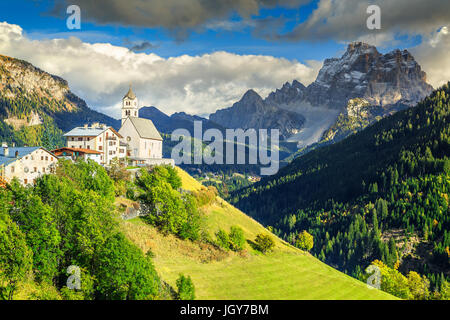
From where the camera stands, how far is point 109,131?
4488 inches

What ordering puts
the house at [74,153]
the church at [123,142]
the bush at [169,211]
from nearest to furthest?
the bush at [169,211] → the house at [74,153] → the church at [123,142]

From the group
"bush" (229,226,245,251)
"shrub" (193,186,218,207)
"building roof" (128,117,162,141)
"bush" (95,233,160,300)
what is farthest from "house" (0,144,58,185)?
"bush" (229,226,245,251)

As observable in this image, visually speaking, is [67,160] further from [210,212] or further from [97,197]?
[210,212]

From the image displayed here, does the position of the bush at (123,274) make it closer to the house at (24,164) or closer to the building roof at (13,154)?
the house at (24,164)

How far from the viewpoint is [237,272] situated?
8106 centimetres

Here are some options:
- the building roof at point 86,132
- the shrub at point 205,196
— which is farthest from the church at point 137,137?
the shrub at point 205,196

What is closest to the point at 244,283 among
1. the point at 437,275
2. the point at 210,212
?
the point at 210,212

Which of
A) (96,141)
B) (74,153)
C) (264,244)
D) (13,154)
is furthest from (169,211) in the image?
(13,154)

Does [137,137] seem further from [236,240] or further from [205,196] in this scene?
A: [236,240]

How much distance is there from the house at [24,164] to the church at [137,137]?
30359mm

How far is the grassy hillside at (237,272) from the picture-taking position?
71188 millimetres

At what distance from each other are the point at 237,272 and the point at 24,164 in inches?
2106

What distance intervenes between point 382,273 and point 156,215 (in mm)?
72649

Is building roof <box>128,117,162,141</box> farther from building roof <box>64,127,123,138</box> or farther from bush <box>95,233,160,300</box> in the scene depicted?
bush <box>95,233,160,300</box>
